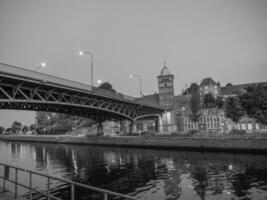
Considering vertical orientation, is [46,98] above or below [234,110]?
above

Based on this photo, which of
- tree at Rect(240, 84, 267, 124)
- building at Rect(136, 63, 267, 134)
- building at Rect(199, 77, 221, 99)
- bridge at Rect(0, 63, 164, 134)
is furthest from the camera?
building at Rect(199, 77, 221, 99)

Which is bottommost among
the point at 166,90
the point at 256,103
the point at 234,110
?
the point at 234,110

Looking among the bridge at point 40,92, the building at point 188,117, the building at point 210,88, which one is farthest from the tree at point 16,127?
the building at point 210,88

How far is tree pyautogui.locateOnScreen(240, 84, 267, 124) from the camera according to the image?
39.1 metres

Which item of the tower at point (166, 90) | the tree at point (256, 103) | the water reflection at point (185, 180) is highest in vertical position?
the tower at point (166, 90)

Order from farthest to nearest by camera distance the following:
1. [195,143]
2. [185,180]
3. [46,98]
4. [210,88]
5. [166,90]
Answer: [210,88] < [166,90] < [195,143] < [46,98] < [185,180]

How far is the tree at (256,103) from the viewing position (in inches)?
1540

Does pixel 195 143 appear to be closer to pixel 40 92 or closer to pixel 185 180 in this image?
pixel 185 180

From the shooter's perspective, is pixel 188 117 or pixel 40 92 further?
pixel 188 117

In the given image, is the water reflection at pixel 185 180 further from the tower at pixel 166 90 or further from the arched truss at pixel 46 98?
the tower at pixel 166 90

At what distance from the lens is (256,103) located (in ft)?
133

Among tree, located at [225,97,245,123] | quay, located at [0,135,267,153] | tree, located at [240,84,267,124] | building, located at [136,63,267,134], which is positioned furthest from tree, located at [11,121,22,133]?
tree, located at [240,84,267,124]

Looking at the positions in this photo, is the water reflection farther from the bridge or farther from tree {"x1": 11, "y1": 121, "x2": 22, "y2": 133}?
tree {"x1": 11, "y1": 121, "x2": 22, "y2": 133}

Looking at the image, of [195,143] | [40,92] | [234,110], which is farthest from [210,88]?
[40,92]
